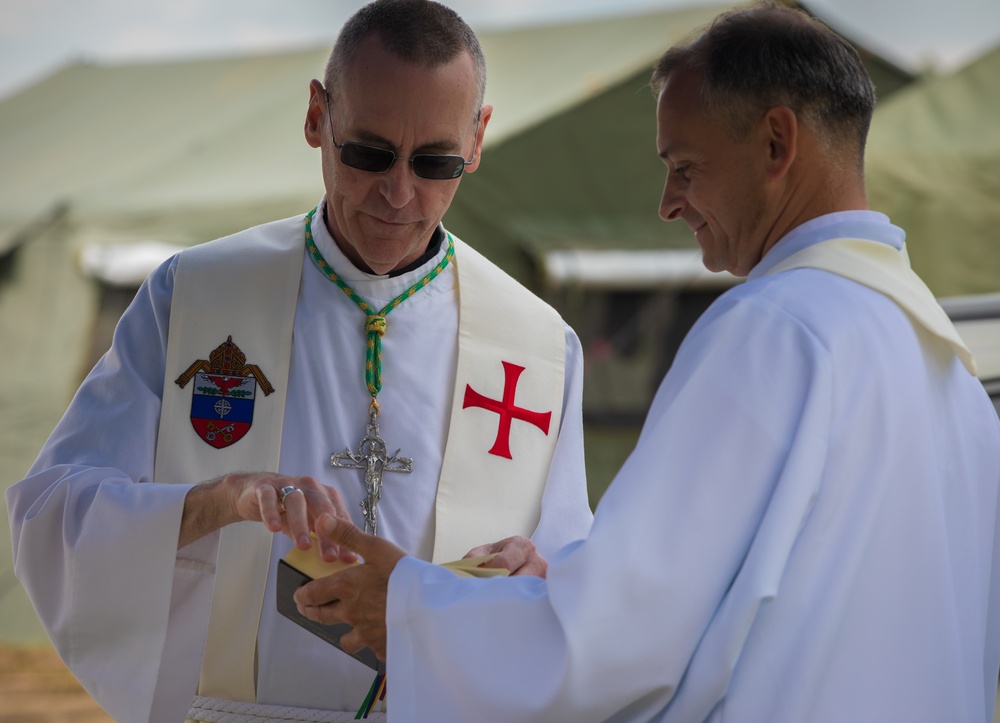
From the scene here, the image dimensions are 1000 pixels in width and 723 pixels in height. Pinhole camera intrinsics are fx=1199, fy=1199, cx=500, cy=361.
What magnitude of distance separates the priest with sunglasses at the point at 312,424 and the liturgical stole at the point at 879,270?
0.89m

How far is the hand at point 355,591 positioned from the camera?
2.11 m

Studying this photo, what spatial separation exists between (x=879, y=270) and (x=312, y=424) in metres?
1.31

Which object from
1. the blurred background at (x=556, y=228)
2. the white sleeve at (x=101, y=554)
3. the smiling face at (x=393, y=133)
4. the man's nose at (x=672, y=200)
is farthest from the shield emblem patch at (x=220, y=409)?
the blurred background at (x=556, y=228)

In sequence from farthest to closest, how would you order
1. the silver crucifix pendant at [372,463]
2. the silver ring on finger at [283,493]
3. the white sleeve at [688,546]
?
1. the silver crucifix pendant at [372,463]
2. the silver ring on finger at [283,493]
3. the white sleeve at [688,546]


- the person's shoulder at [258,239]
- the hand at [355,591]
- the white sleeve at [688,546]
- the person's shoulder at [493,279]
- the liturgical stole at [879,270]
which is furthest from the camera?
the person's shoulder at [493,279]

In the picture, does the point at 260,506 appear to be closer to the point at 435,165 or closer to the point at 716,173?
the point at 435,165

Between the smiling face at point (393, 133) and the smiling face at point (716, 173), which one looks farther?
the smiling face at point (393, 133)

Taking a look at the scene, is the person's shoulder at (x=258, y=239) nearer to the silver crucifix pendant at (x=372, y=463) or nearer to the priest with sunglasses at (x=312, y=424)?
the priest with sunglasses at (x=312, y=424)

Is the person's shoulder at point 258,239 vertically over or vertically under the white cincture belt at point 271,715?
over

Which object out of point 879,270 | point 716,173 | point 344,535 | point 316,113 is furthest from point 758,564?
point 316,113

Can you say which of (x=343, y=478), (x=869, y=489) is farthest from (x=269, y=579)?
(x=869, y=489)

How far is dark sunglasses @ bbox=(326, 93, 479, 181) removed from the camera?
2.62 metres

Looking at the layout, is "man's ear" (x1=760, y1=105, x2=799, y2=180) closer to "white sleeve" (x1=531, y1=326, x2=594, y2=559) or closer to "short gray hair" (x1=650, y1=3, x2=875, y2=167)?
"short gray hair" (x1=650, y1=3, x2=875, y2=167)

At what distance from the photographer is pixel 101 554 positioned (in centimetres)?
246
